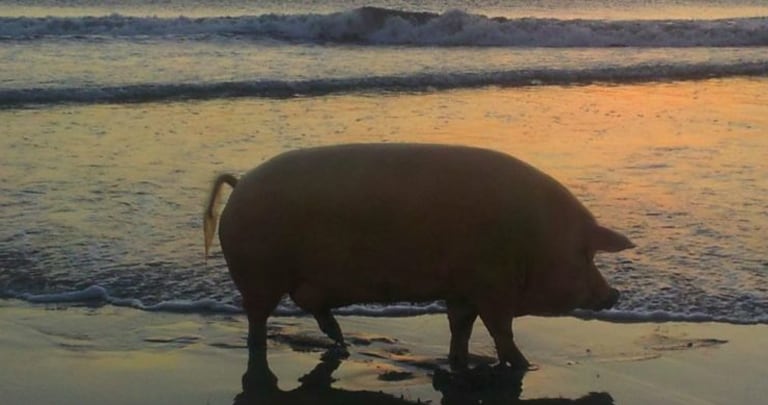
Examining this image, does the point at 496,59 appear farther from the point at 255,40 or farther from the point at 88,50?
the point at 88,50

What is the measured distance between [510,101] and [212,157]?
17.5ft

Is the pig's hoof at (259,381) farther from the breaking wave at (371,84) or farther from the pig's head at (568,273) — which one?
the breaking wave at (371,84)

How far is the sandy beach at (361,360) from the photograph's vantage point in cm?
473

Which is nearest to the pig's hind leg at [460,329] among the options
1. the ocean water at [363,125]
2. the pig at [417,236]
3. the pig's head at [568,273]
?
the pig at [417,236]

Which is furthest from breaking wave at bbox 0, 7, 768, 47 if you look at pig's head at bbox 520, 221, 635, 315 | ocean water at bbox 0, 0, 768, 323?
pig's head at bbox 520, 221, 635, 315

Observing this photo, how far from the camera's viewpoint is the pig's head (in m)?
4.89

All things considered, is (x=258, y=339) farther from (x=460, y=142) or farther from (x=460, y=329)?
(x=460, y=142)

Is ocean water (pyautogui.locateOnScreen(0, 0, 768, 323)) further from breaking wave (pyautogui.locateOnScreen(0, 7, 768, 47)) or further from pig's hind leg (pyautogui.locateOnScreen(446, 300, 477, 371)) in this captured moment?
pig's hind leg (pyautogui.locateOnScreen(446, 300, 477, 371))

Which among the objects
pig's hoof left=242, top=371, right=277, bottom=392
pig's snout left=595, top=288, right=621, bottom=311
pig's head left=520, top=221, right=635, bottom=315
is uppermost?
pig's head left=520, top=221, right=635, bottom=315

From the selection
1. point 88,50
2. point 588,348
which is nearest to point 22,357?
point 588,348

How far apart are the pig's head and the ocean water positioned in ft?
2.91

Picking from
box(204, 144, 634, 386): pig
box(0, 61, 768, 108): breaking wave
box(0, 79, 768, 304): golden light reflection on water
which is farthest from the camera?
box(0, 61, 768, 108): breaking wave

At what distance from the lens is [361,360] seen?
16.9 ft

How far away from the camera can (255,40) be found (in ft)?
78.4
